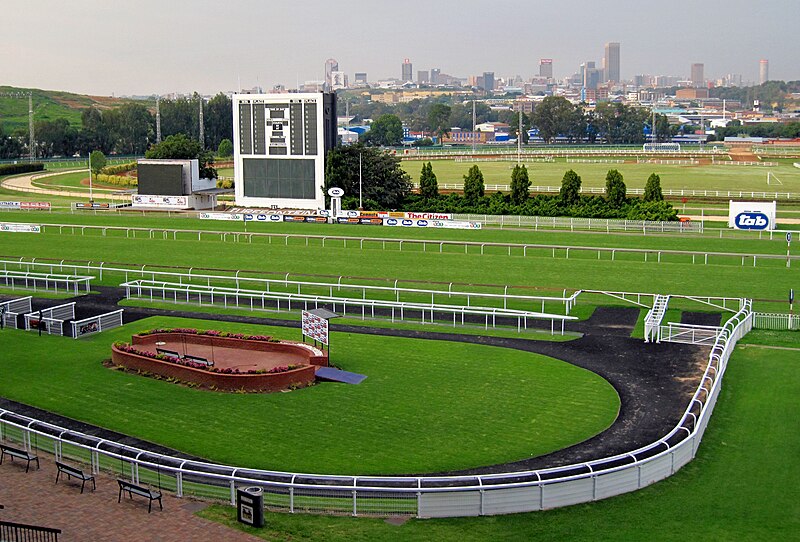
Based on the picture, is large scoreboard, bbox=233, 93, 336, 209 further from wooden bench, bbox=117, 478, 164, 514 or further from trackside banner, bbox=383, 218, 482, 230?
wooden bench, bbox=117, 478, 164, 514

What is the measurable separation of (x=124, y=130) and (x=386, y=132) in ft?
188

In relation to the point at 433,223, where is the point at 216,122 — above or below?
above

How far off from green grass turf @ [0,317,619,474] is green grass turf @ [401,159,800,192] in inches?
2795

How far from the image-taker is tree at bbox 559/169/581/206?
7076cm

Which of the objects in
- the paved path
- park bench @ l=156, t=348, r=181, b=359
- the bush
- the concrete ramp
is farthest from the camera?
the bush

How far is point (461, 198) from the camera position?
2980 inches

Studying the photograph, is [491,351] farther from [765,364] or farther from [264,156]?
[264,156]

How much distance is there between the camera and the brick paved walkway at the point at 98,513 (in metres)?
16.2

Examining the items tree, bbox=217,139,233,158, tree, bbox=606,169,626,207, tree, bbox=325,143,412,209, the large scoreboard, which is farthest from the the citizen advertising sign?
tree, bbox=217,139,233,158

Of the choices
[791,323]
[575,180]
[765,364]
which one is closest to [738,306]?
[791,323]

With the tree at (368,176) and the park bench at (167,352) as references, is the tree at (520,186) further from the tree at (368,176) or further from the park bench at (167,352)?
the park bench at (167,352)

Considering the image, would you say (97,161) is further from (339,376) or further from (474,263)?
(339,376)

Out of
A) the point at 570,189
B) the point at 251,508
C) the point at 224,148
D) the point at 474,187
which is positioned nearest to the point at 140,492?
the point at 251,508

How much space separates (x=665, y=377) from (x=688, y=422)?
5.42 meters
